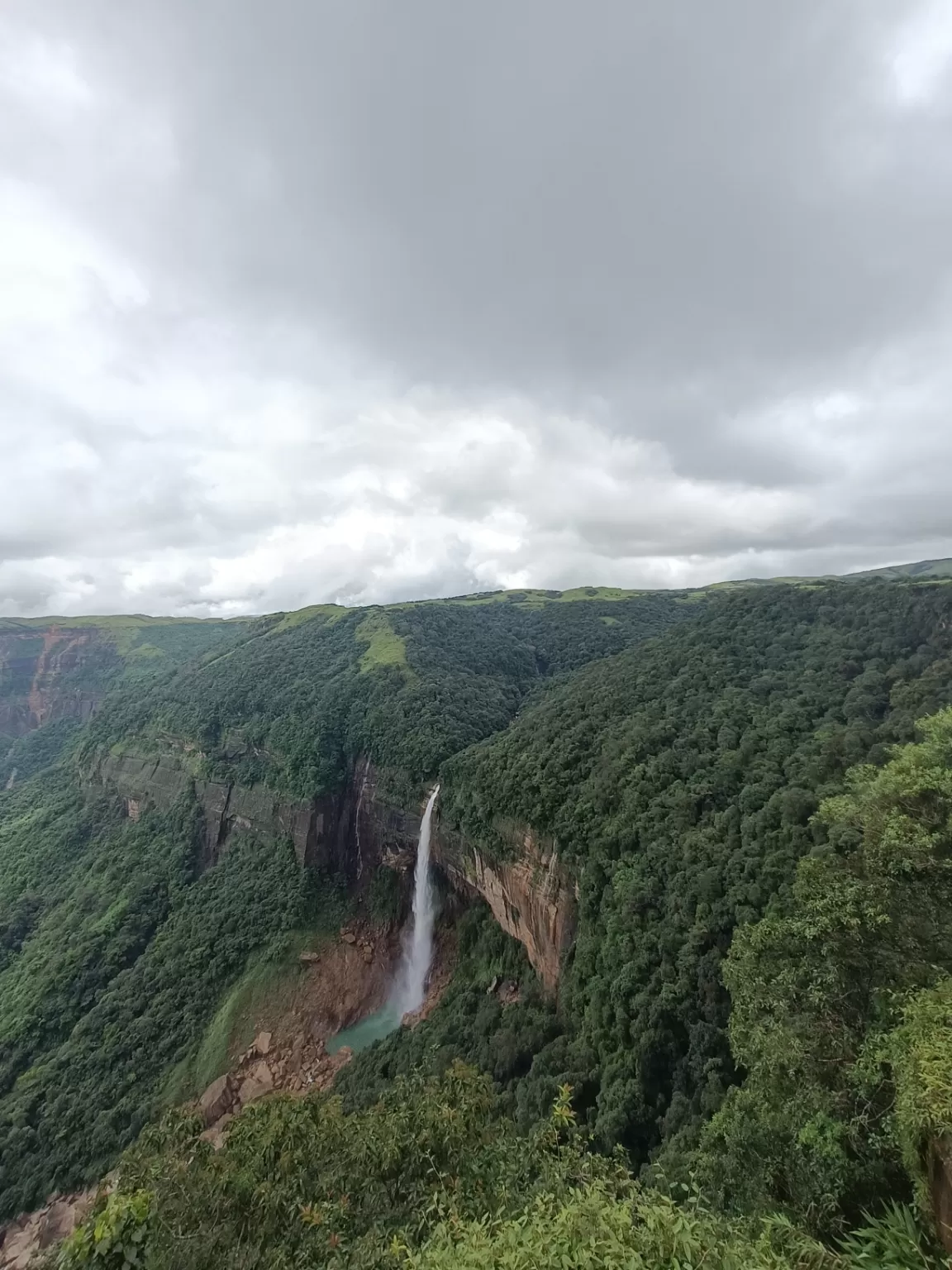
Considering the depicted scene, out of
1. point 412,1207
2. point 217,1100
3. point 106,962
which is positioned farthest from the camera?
point 106,962

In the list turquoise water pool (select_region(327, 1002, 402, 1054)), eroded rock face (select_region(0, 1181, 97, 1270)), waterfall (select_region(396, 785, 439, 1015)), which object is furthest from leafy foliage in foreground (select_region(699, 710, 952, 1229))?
eroded rock face (select_region(0, 1181, 97, 1270))

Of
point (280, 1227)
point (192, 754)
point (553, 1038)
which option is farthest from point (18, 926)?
point (280, 1227)

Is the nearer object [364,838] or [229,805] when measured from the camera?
[364,838]

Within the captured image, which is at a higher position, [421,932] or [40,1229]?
[421,932]

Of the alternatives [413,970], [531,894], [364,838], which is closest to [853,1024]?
[531,894]

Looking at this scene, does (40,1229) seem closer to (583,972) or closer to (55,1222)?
(55,1222)
